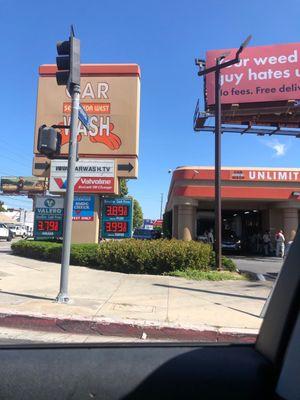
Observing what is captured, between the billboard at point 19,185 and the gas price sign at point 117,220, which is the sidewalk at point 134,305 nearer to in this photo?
the gas price sign at point 117,220

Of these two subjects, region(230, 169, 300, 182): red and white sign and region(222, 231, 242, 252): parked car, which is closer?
region(230, 169, 300, 182): red and white sign

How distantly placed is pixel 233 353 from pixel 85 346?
54cm

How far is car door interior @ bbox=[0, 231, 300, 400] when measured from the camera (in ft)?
4.94

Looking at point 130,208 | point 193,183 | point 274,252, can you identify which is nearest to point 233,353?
point 130,208

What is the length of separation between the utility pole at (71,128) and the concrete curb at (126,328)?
4.53ft

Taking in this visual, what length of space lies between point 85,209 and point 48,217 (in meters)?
1.78

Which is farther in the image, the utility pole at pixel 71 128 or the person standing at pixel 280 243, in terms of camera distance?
the person standing at pixel 280 243

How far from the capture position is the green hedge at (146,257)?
14.3 m

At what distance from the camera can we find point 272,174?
29.0 meters

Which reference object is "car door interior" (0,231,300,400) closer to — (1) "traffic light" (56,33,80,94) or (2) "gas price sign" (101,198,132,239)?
(1) "traffic light" (56,33,80,94)

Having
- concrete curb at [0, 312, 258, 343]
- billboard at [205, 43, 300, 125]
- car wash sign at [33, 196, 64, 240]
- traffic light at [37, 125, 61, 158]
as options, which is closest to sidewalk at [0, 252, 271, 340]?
concrete curb at [0, 312, 258, 343]

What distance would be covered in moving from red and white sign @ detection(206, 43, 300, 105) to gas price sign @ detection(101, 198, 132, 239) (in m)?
11.9

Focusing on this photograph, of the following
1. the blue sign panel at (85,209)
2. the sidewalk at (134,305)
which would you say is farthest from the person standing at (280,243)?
the sidewalk at (134,305)

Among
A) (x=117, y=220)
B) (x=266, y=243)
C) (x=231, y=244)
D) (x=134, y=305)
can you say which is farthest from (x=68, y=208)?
(x=231, y=244)
